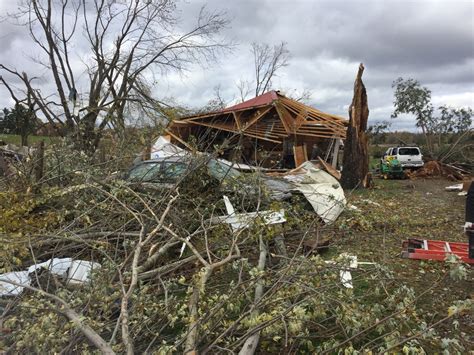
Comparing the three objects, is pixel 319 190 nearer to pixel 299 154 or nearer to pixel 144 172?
pixel 144 172

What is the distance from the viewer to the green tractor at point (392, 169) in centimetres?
1748

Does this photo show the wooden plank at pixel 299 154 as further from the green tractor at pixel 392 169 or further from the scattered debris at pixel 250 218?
the scattered debris at pixel 250 218

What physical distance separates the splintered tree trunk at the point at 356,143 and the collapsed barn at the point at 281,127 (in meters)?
1.11

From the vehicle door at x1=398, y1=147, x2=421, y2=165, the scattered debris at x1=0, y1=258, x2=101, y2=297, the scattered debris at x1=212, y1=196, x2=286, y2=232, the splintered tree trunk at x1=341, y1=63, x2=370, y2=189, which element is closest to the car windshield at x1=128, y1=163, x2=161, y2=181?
the scattered debris at x1=212, y1=196, x2=286, y2=232

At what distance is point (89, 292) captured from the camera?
313 cm

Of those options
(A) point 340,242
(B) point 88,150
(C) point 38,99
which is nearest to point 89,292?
(A) point 340,242

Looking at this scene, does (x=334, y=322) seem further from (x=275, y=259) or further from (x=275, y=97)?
(x=275, y=97)

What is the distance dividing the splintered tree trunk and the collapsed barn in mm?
1112

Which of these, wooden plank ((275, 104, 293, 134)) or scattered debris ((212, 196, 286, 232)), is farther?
wooden plank ((275, 104, 293, 134))

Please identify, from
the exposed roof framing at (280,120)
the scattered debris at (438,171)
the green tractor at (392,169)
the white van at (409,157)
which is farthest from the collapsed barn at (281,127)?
the white van at (409,157)

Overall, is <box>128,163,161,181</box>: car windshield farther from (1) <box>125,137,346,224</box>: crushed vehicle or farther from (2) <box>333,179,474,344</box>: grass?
(2) <box>333,179,474,344</box>: grass

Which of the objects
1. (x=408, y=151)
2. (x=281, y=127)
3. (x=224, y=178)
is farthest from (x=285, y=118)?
(x=408, y=151)

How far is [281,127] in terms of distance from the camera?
1442cm

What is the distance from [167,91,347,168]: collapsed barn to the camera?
14133mm
